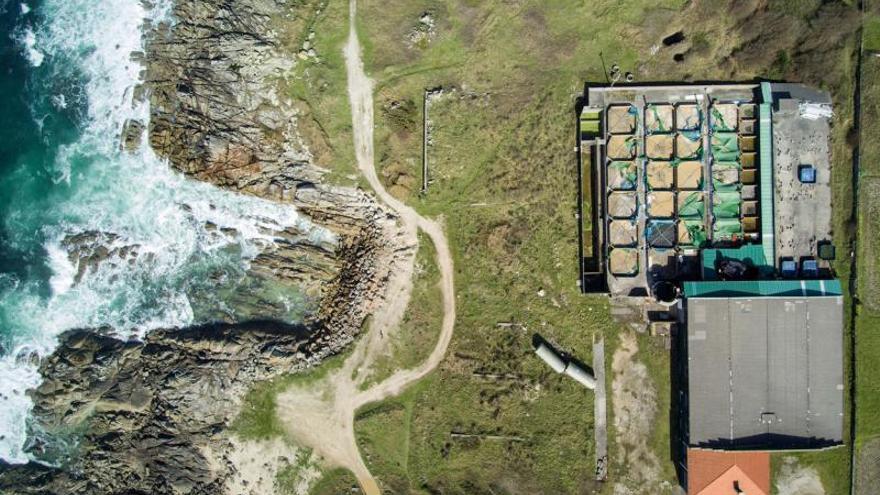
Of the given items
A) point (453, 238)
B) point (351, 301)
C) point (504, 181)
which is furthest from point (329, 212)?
point (504, 181)

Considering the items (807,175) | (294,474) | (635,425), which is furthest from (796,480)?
(294,474)

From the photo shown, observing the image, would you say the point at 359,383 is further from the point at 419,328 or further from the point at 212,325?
the point at 212,325

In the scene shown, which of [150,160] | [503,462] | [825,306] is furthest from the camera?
[150,160]

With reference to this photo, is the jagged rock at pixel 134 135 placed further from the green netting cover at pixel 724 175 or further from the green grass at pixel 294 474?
the green netting cover at pixel 724 175

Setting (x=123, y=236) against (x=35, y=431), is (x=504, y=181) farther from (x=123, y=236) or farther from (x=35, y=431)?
(x=35, y=431)

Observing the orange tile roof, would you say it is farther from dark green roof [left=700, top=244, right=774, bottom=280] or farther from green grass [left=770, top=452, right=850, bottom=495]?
dark green roof [left=700, top=244, right=774, bottom=280]

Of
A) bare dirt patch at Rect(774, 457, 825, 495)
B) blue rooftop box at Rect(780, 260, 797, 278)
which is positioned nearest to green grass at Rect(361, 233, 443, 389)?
blue rooftop box at Rect(780, 260, 797, 278)
